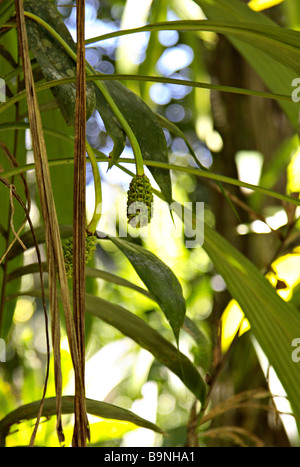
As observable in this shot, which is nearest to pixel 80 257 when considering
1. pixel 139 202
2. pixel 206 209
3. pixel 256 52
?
pixel 139 202

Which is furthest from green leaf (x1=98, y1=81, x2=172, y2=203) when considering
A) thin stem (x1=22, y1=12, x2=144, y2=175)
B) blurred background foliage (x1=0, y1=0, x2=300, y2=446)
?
blurred background foliage (x1=0, y1=0, x2=300, y2=446)

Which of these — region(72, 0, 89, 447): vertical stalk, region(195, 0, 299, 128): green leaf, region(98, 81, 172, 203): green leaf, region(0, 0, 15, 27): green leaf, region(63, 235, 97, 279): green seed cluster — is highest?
region(195, 0, 299, 128): green leaf

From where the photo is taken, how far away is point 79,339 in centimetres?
19

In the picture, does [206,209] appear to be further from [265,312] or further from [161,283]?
[161,283]

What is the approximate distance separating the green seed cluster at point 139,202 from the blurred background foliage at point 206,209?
22 cm

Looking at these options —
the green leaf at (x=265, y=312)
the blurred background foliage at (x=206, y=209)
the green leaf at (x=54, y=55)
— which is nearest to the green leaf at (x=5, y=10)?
the green leaf at (x=54, y=55)

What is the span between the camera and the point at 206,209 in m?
1.56

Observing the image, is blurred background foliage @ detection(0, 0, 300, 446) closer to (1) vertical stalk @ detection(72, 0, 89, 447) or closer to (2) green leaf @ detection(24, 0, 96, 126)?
(2) green leaf @ detection(24, 0, 96, 126)

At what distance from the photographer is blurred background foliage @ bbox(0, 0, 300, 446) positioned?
0.61m

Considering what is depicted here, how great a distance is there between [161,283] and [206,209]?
1.30m

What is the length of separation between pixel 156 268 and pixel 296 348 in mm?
157

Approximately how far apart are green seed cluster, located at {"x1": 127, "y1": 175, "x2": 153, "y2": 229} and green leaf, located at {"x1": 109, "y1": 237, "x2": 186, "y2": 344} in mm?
27
